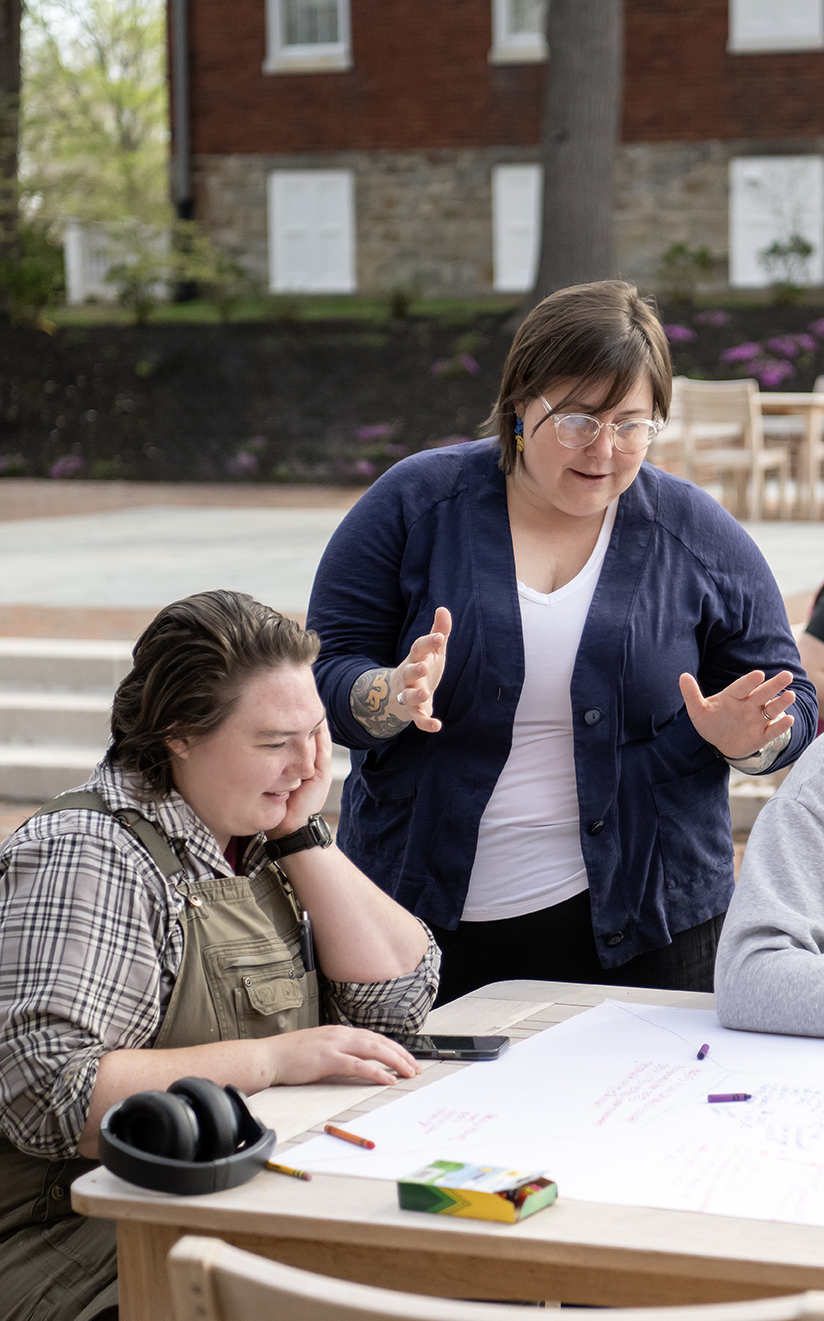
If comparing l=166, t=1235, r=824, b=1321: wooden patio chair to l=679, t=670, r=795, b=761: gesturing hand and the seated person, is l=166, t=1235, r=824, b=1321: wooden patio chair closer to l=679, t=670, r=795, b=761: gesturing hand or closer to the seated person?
the seated person

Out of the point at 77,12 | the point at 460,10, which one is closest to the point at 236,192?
the point at 460,10

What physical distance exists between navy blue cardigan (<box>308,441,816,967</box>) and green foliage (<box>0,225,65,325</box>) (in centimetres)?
1809

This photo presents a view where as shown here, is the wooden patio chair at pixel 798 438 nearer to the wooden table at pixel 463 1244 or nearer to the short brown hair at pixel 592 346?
the short brown hair at pixel 592 346

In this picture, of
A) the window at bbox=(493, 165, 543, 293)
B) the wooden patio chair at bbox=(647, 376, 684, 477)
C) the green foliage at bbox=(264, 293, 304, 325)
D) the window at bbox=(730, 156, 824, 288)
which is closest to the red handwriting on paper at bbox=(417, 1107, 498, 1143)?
the wooden patio chair at bbox=(647, 376, 684, 477)

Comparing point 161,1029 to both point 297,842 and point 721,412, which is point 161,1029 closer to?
point 297,842

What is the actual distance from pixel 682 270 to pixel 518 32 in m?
4.69

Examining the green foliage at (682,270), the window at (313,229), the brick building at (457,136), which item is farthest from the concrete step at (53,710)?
the window at (313,229)

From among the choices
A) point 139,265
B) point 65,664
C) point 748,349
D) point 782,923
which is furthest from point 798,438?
point 782,923

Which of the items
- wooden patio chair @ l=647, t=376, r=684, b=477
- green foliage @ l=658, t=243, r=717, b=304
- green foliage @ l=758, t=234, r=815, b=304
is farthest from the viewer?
green foliage @ l=758, t=234, r=815, b=304

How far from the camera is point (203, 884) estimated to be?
80.5 inches

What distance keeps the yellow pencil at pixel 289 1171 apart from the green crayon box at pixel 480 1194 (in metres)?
0.12

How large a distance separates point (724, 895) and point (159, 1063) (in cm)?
122

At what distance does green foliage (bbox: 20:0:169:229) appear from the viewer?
21.1 m

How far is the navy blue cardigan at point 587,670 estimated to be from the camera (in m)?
2.56
